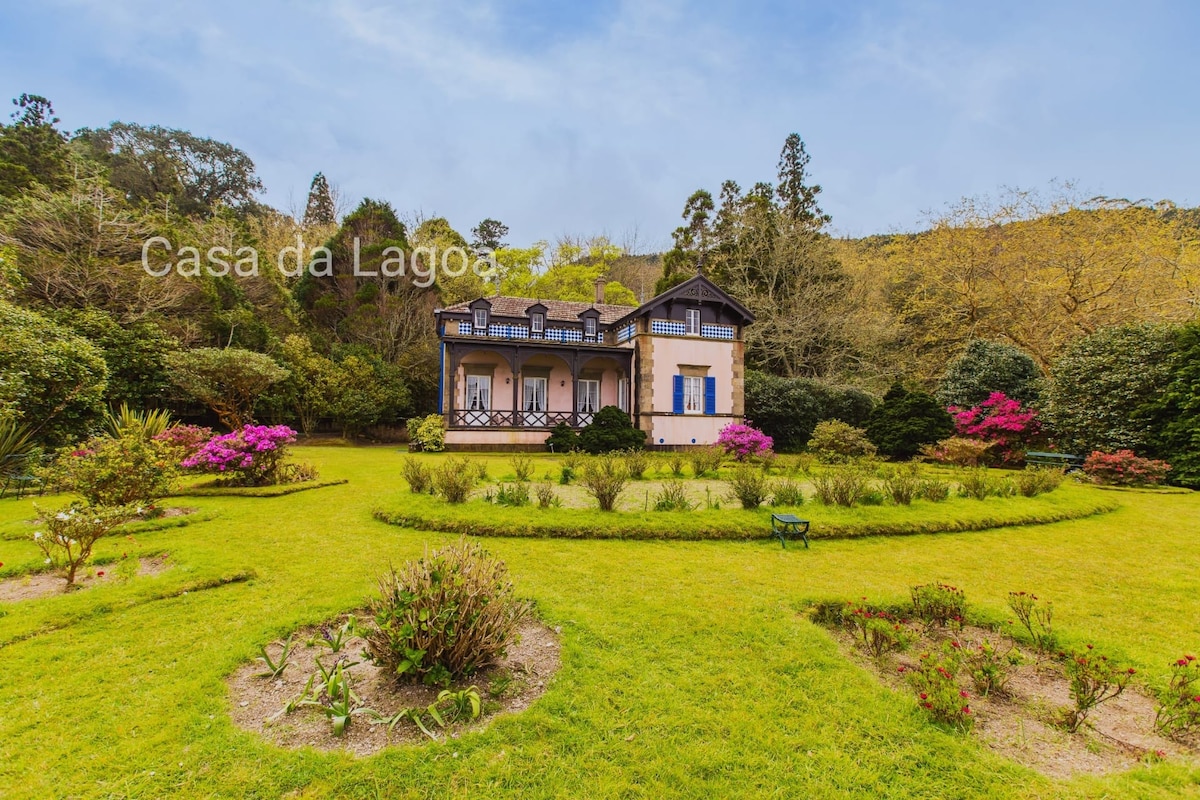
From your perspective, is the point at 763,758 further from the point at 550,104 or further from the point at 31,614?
the point at 550,104

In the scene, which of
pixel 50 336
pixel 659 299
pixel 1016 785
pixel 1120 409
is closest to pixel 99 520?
pixel 1016 785

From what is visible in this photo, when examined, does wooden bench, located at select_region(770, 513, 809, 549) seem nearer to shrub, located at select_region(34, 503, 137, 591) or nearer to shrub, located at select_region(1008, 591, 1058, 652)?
shrub, located at select_region(1008, 591, 1058, 652)

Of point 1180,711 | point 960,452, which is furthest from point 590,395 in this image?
point 1180,711

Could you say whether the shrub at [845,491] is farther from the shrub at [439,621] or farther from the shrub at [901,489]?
the shrub at [439,621]

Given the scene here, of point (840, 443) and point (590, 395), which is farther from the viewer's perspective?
point (590, 395)

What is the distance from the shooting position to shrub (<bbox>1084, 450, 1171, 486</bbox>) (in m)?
11.7

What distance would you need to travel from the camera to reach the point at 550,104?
14.0 metres

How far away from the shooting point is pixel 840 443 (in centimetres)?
1543

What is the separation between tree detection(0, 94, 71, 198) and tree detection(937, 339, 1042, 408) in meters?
34.1

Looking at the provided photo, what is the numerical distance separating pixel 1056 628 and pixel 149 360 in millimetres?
23421

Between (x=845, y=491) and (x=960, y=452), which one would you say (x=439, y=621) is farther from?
(x=960, y=452)

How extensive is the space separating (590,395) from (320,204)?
86.3 ft

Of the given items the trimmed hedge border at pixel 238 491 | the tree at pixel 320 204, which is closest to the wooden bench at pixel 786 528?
the trimmed hedge border at pixel 238 491

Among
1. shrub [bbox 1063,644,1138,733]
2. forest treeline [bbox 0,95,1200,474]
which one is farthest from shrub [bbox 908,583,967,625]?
forest treeline [bbox 0,95,1200,474]
